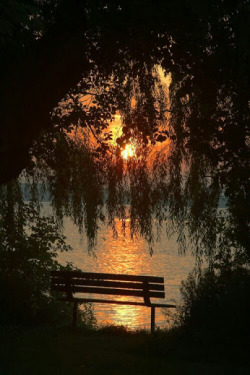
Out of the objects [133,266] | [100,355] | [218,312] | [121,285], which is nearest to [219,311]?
[218,312]

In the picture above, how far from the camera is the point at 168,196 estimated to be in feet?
38.9

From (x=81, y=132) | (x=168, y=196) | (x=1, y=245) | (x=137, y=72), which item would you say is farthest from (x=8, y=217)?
(x=137, y=72)

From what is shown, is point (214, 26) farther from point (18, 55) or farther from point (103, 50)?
point (18, 55)

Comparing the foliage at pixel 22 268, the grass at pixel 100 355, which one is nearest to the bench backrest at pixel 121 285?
the grass at pixel 100 355

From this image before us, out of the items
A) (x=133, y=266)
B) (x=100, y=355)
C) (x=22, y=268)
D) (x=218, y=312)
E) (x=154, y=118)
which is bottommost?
(x=100, y=355)

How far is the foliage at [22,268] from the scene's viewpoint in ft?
46.5

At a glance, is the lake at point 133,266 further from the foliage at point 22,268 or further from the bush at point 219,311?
the bush at point 219,311

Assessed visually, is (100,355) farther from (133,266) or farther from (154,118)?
(133,266)

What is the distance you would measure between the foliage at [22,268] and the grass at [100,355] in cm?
357

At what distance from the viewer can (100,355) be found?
8.56 m

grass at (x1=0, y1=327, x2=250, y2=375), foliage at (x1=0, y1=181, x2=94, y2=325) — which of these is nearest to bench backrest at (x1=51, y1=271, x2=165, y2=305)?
grass at (x1=0, y1=327, x2=250, y2=375)

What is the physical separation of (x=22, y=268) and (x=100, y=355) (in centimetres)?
655

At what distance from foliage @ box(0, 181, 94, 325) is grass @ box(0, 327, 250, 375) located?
357 cm

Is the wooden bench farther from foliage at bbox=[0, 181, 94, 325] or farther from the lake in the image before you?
the lake
